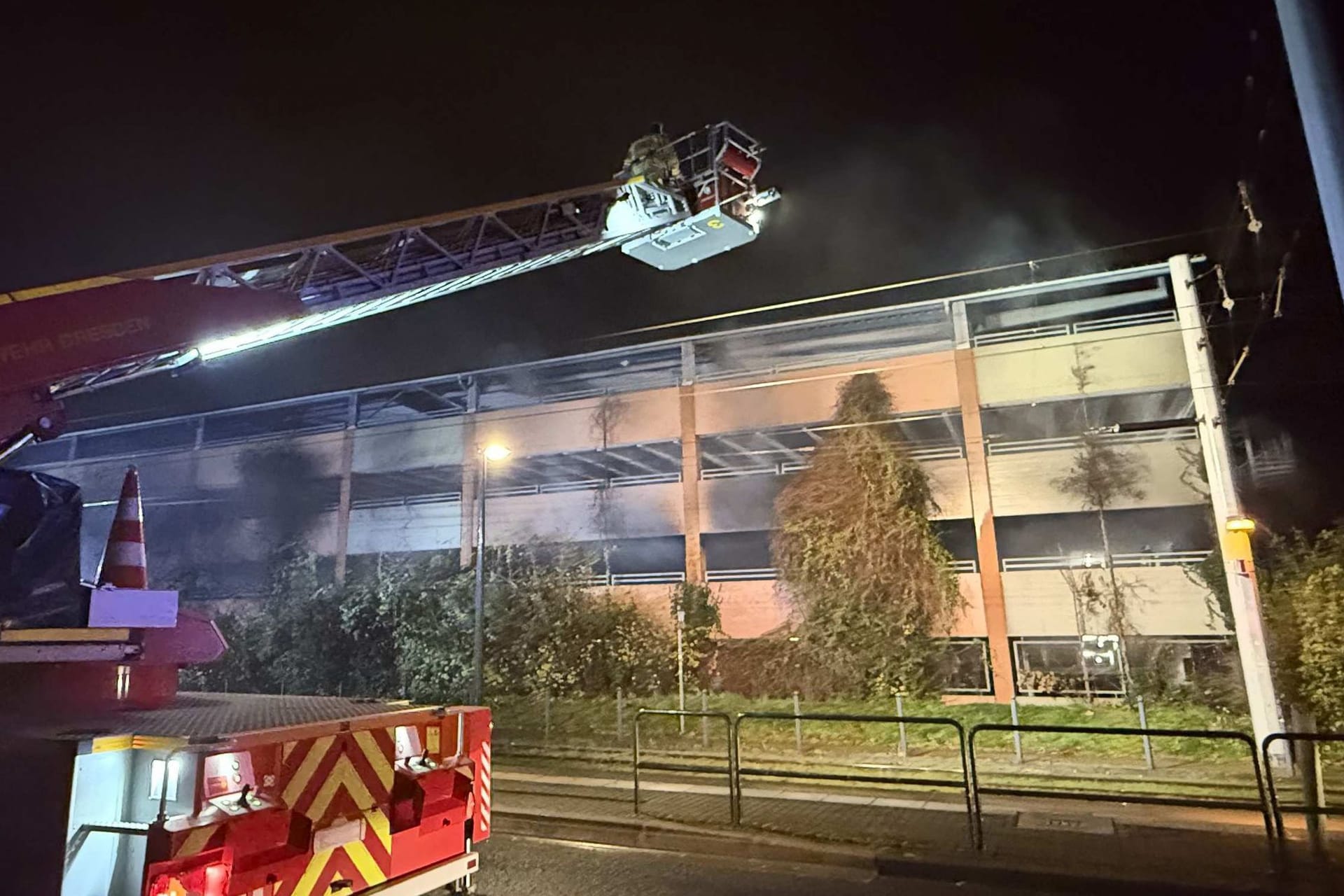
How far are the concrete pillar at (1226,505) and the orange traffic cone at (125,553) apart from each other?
10572 mm

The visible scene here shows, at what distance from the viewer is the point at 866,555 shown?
1130 cm

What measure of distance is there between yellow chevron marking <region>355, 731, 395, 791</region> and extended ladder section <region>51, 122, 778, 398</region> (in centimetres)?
300

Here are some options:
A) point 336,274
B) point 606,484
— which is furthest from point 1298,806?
point 606,484

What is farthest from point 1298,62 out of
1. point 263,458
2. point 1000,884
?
point 263,458

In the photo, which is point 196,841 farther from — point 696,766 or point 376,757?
point 696,766

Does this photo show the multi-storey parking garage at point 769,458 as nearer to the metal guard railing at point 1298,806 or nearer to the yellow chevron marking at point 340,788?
the metal guard railing at point 1298,806

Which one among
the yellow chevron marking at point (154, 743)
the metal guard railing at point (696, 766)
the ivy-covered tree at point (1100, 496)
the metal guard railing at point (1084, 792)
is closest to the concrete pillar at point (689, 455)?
the metal guard railing at point (696, 766)

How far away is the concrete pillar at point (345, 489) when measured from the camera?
14.9m

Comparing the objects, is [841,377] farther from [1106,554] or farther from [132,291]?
[132,291]

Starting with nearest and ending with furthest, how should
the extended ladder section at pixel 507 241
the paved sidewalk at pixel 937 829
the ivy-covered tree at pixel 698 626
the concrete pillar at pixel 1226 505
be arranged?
the paved sidewalk at pixel 937 829 < the extended ladder section at pixel 507 241 < the concrete pillar at pixel 1226 505 < the ivy-covered tree at pixel 698 626

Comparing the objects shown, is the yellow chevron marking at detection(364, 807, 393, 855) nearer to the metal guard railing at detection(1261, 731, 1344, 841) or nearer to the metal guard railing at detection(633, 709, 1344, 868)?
the metal guard railing at detection(633, 709, 1344, 868)

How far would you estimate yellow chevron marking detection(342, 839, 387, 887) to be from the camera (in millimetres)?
3913

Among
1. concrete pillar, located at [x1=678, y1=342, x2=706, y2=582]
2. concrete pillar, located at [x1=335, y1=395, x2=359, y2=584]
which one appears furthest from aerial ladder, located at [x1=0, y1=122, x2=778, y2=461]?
concrete pillar, located at [x1=335, y1=395, x2=359, y2=584]

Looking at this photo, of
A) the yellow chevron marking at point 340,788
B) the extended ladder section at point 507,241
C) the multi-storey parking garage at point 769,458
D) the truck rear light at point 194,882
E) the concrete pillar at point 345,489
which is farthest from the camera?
the concrete pillar at point 345,489
